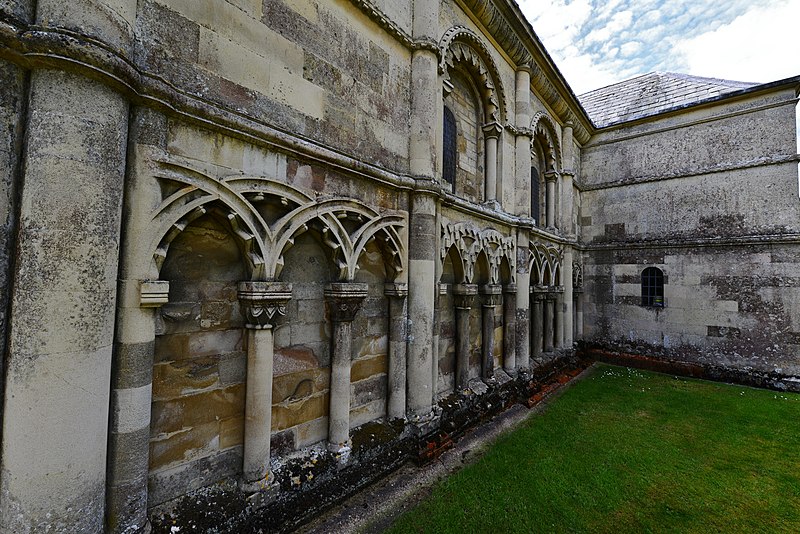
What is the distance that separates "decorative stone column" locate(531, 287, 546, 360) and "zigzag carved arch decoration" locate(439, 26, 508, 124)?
15.9 ft

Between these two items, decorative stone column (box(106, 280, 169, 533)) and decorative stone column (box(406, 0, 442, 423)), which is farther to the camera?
decorative stone column (box(406, 0, 442, 423))

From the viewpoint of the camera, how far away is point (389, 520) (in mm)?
3896

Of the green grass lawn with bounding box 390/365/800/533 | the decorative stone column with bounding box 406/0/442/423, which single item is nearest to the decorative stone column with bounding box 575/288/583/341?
the green grass lawn with bounding box 390/365/800/533

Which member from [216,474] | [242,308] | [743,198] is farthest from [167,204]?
[743,198]

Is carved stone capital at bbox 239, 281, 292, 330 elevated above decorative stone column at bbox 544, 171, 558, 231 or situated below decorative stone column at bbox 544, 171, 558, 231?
below

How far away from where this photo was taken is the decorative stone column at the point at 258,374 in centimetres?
348

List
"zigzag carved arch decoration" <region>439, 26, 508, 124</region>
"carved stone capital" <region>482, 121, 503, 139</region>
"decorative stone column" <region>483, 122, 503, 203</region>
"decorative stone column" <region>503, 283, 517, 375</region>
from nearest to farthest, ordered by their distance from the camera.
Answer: "zigzag carved arch decoration" <region>439, 26, 508, 124</region>
"carved stone capital" <region>482, 121, 503, 139</region>
"decorative stone column" <region>483, 122, 503, 203</region>
"decorative stone column" <region>503, 283, 517, 375</region>

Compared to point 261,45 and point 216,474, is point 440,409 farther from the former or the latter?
point 261,45

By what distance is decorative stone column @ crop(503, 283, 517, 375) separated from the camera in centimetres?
835

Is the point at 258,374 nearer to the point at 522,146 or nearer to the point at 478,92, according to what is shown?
the point at 478,92

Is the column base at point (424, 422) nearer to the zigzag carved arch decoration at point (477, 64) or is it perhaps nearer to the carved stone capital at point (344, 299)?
the carved stone capital at point (344, 299)

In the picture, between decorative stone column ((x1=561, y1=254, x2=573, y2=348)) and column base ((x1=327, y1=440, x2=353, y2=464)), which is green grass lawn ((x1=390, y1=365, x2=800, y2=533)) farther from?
decorative stone column ((x1=561, y1=254, x2=573, y2=348))

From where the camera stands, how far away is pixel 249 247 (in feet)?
11.3

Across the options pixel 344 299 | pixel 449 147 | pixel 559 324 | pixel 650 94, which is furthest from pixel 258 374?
pixel 650 94
